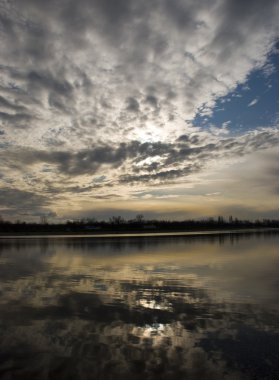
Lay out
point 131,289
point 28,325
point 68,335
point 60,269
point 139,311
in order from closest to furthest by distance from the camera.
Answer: point 68,335 → point 28,325 → point 139,311 → point 131,289 → point 60,269

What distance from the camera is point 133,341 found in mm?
9648

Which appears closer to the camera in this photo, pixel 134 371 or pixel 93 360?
pixel 134 371

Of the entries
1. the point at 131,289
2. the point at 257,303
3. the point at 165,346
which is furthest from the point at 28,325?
the point at 257,303

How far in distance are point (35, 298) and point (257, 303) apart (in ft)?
29.0

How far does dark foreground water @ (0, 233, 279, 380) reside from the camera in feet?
25.9

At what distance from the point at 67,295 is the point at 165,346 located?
7318mm

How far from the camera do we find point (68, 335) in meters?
10.2

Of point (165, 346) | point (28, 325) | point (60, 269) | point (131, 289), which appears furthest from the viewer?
point (60, 269)

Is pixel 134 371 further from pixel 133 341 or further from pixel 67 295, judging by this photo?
pixel 67 295

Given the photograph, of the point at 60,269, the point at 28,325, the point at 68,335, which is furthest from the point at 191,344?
the point at 60,269

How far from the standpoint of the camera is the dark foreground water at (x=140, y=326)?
7.89 m

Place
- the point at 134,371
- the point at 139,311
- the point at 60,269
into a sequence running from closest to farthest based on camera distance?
the point at 134,371, the point at 139,311, the point at 60,269

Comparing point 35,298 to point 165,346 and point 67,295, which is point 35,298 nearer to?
point 67,295

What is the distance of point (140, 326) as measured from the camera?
11.0 m
